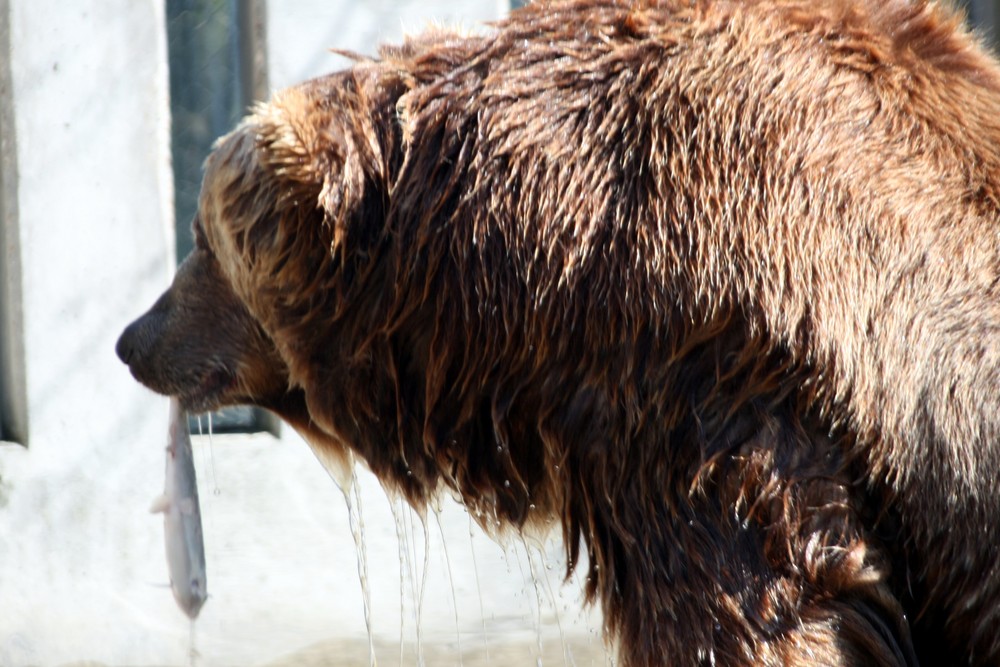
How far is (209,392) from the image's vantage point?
3311 mm

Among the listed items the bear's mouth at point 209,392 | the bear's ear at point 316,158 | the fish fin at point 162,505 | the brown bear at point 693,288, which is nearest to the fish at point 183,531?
the fish fin at point 162,505

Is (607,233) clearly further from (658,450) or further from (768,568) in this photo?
(768,568)

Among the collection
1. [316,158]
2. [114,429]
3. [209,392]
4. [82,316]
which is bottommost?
[114,429]

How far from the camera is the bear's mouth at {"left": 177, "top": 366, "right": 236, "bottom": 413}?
128 inches

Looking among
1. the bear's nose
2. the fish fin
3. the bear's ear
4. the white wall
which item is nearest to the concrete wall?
the white wall

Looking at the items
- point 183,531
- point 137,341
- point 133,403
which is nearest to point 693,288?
point 137,341

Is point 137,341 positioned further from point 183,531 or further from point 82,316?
point 82,316

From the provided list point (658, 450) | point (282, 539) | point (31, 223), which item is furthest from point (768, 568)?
point (31, 223)

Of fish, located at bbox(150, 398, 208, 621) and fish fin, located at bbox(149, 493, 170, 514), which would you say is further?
fish fin, located at bbox(149, 493, 170, 514)

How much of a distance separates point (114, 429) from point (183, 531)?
133cm

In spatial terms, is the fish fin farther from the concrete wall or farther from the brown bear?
the brown bear

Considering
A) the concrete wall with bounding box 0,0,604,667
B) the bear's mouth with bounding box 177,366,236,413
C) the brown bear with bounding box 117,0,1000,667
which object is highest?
the brown bear with bounding box 117,0,1000,667

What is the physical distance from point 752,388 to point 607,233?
427mm

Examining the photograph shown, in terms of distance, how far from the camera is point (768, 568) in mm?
2326
